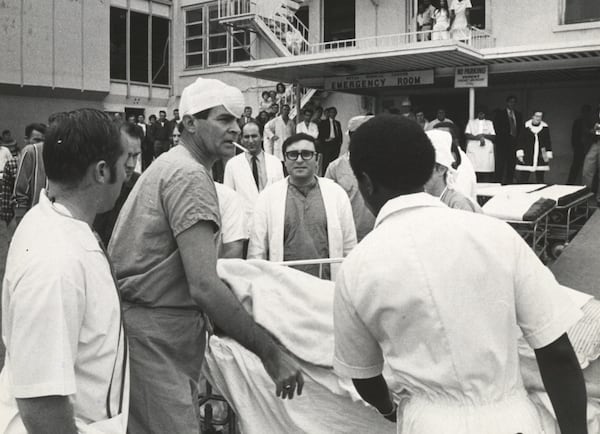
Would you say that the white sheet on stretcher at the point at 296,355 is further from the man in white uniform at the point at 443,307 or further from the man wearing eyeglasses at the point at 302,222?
the man wearing eyeglasses at the point at 302,222

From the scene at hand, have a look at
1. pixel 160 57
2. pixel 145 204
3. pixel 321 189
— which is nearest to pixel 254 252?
pixel 321 189

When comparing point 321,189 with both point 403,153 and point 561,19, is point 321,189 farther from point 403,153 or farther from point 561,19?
point 561,19

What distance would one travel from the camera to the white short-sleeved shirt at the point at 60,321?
4.97 ft

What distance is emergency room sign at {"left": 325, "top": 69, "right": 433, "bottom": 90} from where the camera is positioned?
661 inches

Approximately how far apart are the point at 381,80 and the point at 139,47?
13.3 meters

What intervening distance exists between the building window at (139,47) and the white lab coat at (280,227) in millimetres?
23013

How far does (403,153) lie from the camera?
176 centimetres

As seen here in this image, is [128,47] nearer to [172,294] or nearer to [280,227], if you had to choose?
[280,227]

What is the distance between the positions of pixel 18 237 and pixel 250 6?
67.4 feet

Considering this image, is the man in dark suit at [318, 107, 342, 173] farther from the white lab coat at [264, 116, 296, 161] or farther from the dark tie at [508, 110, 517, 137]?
the dark tie at [508, 110, 517, 137]

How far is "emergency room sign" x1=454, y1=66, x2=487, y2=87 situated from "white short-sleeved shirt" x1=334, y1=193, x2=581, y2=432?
14.9 meters

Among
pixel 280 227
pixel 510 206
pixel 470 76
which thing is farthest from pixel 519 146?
pixel 280 227

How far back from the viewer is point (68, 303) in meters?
1.55

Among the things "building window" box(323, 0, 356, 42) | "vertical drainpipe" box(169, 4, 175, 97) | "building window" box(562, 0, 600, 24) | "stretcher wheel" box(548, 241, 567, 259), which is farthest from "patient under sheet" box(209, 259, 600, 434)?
"vertical drainpipe" box(169, 4, 175, 97)
